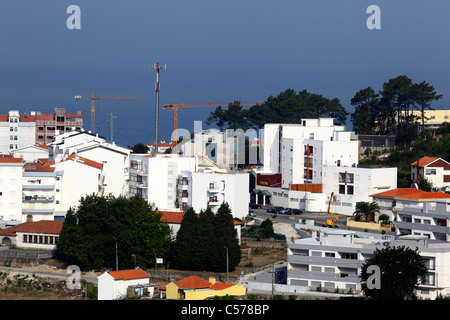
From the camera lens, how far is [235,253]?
146 ft

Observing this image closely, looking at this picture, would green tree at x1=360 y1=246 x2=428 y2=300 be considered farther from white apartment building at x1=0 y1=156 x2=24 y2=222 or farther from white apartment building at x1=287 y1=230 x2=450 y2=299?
white apartment building at x1=0 y1=156 x2=24 y2=222

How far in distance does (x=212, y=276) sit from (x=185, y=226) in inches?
121

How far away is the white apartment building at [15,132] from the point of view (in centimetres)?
8431

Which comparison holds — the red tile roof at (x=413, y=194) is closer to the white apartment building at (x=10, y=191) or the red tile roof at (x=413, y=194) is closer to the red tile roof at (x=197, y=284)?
the red tile roof at (x=197, y=284)

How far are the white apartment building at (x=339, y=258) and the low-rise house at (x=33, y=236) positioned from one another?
12.9 m

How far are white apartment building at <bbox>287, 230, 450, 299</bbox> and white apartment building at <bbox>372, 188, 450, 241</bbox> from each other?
183 inches

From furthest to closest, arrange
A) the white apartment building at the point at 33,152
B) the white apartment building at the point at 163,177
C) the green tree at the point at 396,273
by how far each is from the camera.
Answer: the white apartment building at the point at 33,152
the white apartment building at the point at 163,177
the green tree at the point at 396,273

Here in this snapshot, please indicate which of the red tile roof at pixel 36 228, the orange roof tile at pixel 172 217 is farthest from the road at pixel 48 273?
the orange roof tile at pixel 172 217

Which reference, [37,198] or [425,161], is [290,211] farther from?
[37,198]

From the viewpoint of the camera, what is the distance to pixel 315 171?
60.7 meters

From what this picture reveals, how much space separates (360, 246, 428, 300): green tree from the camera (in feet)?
122

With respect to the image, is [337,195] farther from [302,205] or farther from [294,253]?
[294,253]
